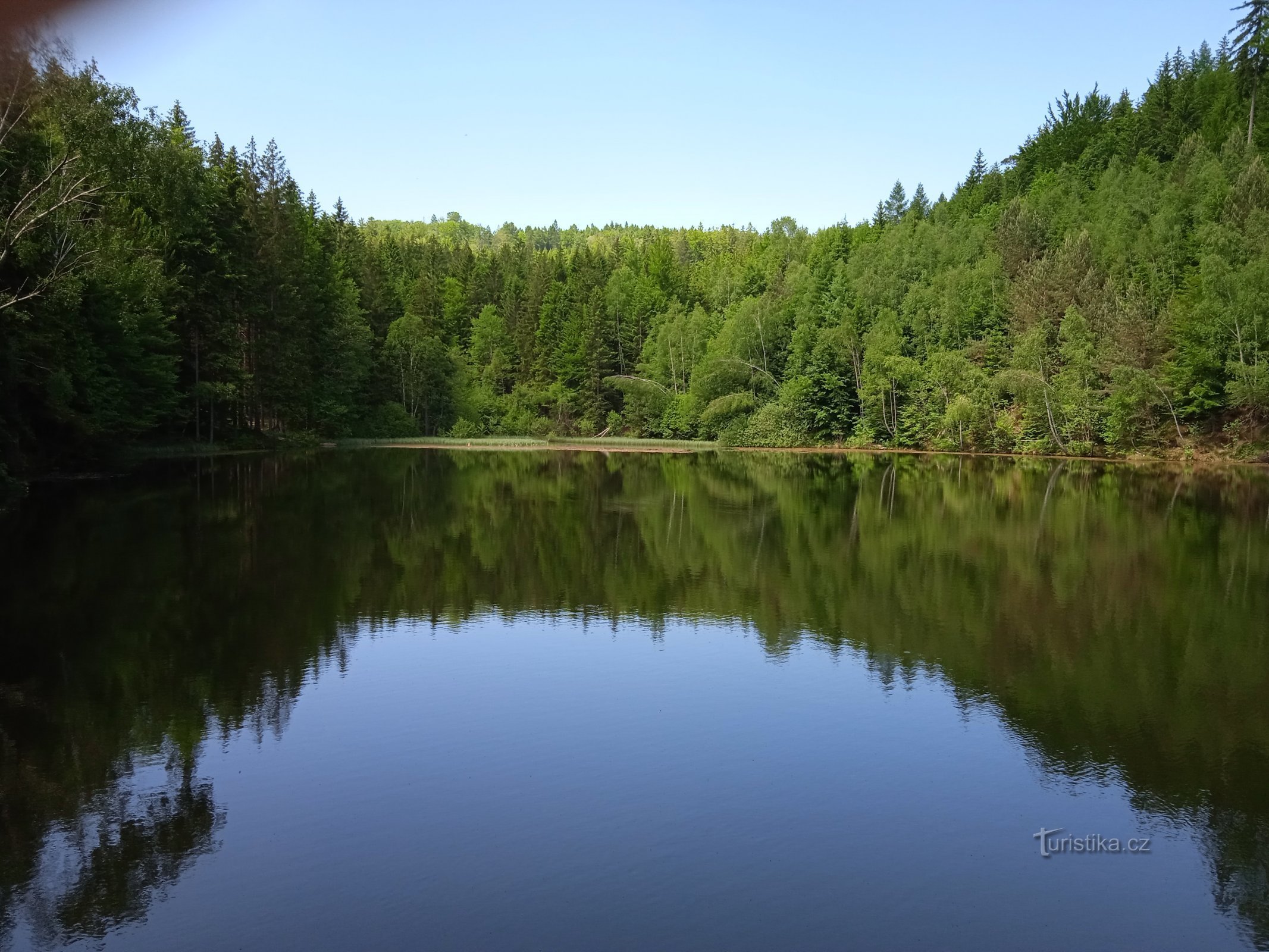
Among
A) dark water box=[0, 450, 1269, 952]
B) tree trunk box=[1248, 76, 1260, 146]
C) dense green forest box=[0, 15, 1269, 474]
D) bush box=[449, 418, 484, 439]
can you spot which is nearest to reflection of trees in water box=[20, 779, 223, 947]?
dark water box=[0, 450, 1269, 952]

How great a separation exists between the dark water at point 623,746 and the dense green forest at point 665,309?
7588mm

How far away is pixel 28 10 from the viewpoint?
267cm

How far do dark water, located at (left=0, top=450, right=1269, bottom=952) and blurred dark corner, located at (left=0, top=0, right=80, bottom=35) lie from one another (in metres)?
4.84

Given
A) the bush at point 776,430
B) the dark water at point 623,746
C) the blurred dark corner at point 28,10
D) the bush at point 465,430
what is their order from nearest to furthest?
the blurred dark corner at point 28,10 → the dark water at point 623,746 → the bush at point 776,430 → the bush at point 465,430

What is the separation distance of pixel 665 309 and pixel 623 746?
296 ft

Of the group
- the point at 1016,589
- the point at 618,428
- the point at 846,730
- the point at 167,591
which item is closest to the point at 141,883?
the point at 846,730

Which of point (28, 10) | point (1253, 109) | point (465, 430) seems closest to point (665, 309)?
point (465, 430)

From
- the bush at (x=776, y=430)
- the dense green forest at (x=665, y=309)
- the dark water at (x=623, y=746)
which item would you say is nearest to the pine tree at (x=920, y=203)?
the dense green forest at (x=665, y=309)

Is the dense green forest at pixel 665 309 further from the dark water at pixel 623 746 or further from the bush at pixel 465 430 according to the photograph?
the dark water at pixel 623 746

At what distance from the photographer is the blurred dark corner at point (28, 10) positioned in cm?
265

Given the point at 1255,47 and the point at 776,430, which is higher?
the point at 1255,47

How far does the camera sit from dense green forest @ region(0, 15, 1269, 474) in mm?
32031

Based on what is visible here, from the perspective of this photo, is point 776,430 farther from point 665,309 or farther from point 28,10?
point 28,10

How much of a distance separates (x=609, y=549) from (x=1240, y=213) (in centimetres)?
5378
